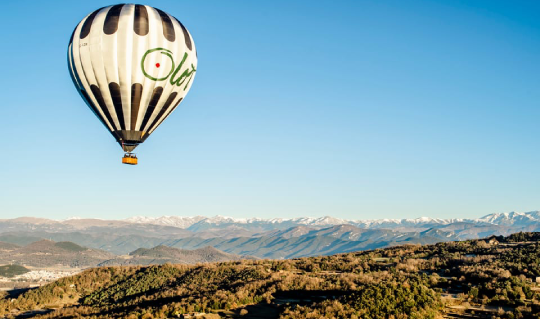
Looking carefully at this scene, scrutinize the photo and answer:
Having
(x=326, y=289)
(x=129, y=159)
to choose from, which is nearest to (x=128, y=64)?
(x=129, y=159)

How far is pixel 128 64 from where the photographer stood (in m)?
49.2

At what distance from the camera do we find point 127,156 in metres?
53.0

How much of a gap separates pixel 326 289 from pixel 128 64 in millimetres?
29331

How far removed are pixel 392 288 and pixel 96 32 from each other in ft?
123

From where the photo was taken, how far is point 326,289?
126 feet

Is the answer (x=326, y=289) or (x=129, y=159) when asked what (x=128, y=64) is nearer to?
(x=129, y=159)

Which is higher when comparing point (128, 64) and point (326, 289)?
point (128, 64)

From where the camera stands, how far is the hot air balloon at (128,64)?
49094mm

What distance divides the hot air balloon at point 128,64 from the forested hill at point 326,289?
16.4m

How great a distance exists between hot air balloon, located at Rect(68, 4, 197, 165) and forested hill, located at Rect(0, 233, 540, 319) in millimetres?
16416

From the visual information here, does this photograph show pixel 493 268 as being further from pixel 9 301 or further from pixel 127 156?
pixel 9 301

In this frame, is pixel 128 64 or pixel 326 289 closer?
pixel 326 289

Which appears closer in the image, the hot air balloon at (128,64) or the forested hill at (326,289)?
the forested hill at (326,289)

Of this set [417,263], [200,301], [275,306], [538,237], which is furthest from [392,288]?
[538,237]
